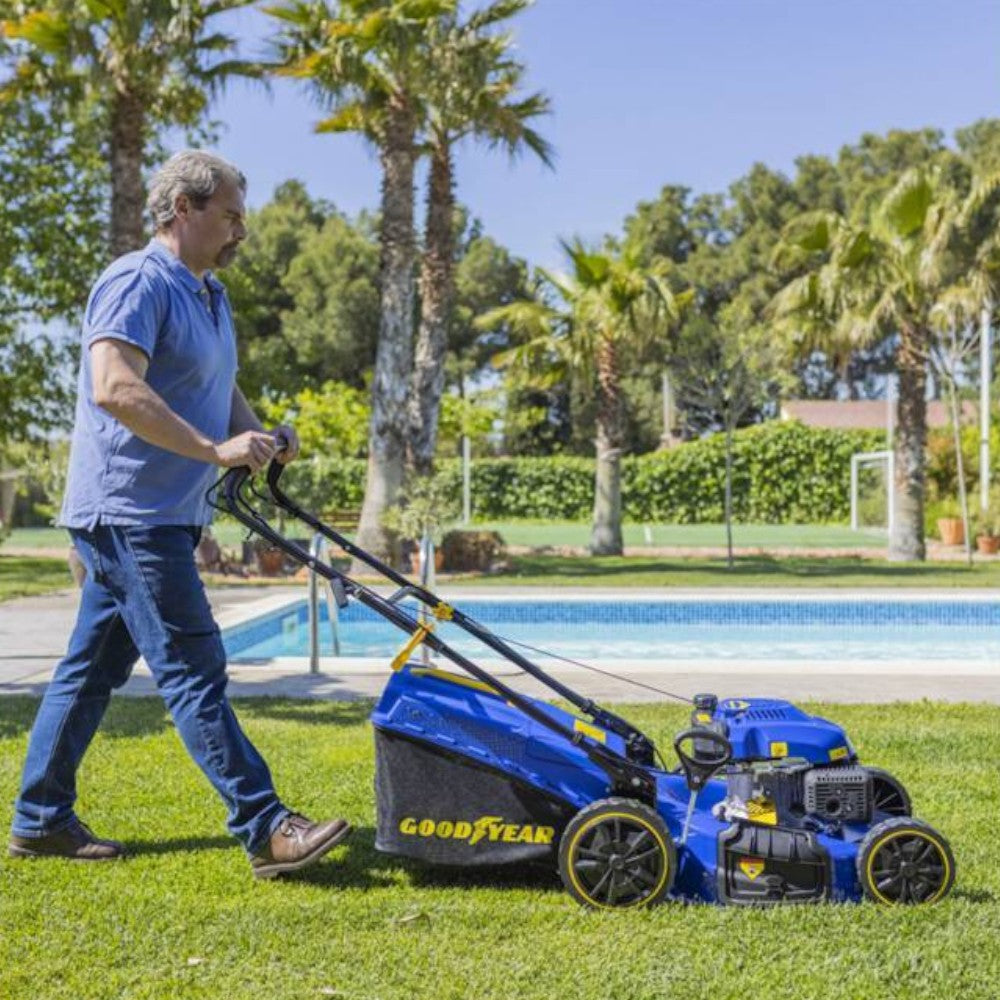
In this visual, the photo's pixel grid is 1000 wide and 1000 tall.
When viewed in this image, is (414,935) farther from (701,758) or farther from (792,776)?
(792,776)

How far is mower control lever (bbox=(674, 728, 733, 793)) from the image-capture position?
3.33 meters

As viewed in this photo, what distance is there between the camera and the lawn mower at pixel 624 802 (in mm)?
3270

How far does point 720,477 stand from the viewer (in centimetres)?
3119

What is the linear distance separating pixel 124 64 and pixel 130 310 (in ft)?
41.0

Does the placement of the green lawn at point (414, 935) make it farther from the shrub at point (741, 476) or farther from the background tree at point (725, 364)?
the shrub at point (741, 476)

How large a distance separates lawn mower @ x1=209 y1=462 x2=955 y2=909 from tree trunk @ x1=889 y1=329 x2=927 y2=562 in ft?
50.9

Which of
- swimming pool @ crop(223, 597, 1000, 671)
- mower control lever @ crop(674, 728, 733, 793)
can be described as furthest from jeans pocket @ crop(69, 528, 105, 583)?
swimming pool @ crop(223, 597, 1000, 671)

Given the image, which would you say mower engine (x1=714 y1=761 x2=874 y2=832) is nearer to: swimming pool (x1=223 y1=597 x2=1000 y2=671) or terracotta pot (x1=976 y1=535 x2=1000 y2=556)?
swimming pool (x1=223 y1=597 x2=1000 y2=671)

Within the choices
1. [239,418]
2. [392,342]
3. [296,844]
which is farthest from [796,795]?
[392,342]

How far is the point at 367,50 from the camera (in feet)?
50.1

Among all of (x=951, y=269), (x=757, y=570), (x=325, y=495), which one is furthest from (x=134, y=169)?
(x=951, y=269)

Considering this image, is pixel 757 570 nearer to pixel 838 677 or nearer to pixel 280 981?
pixel 838 677

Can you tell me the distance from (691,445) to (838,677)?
952 inches

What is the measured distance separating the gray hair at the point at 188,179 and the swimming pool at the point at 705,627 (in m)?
6.68
